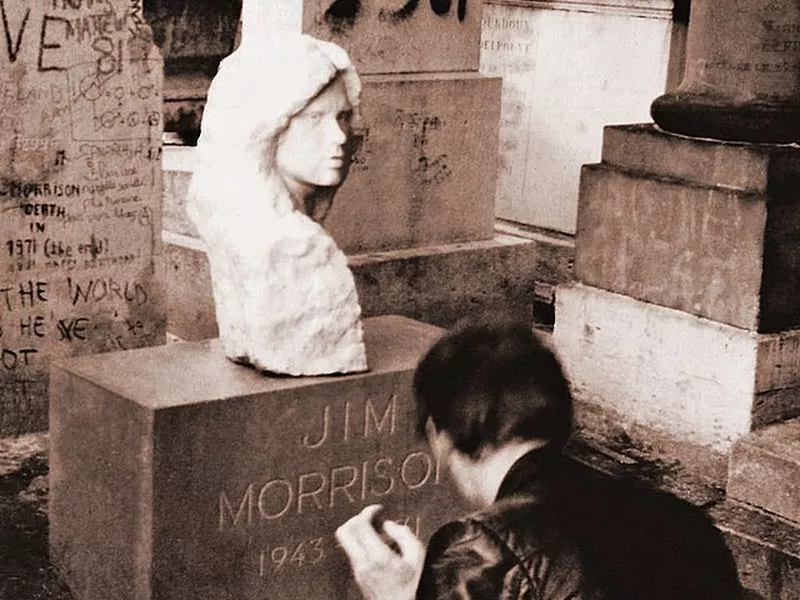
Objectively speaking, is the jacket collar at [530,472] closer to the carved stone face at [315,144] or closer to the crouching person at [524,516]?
the crouching person at [524,516]

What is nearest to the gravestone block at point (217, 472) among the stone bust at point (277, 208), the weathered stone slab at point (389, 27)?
the stone bust at point (277, 208)

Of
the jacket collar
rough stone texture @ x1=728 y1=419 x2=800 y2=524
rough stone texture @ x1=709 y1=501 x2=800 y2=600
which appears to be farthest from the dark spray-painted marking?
the jacket collar

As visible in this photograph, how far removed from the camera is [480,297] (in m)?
8.31

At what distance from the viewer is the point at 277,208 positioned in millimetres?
5449

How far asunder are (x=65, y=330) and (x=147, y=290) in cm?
38

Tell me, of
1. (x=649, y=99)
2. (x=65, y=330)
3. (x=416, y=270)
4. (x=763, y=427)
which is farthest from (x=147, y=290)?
(x=649, y=99)

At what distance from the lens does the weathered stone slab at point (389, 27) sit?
776 centimetres

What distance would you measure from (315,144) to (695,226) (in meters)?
2.25

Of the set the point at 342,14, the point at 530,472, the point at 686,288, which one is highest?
the point at 342,14

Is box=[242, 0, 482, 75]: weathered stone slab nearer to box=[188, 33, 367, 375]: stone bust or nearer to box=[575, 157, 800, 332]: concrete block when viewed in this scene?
box=[575, 157, 800, 332]: concrete block

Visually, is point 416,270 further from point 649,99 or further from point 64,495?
point 64,495

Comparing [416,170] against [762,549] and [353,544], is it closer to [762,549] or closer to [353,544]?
[762,549]

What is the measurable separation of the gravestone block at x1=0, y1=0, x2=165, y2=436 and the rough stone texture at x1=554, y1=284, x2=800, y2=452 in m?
1.87

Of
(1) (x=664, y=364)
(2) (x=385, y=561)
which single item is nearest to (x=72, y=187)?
(1) (x=664, y=364)
